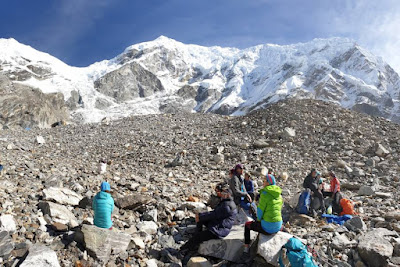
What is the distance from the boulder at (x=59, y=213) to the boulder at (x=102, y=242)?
114 cm

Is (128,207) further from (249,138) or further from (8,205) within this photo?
(249,138)

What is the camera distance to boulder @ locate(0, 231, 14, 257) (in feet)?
17.9

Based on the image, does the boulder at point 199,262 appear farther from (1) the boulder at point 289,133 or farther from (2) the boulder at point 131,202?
(1) the boulder at point 289,133

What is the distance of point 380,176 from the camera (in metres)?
14.0

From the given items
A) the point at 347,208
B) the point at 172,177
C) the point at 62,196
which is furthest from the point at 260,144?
the point at 62,196

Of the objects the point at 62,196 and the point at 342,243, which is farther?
the point at 62,196

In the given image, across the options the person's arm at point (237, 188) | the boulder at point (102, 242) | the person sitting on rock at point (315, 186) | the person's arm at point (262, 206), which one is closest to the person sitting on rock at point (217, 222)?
the person's arm at point (262, 206)

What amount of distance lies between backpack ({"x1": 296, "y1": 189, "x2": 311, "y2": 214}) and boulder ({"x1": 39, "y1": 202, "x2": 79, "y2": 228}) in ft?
23.0

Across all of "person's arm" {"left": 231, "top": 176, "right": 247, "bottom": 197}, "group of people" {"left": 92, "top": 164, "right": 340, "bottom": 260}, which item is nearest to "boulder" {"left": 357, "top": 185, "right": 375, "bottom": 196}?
"person's arm" {"left": 231, "top": 176, "right": 247, "bottom": 197}

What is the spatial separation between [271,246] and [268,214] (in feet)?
2.07

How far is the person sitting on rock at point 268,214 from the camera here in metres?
6.02

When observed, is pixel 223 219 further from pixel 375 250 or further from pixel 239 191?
pixel 375 250

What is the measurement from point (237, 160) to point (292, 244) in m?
10.8

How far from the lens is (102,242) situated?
6133 millimetres
